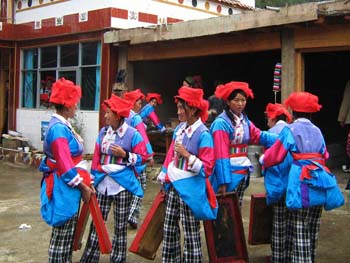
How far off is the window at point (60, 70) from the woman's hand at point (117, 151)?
25.1ft

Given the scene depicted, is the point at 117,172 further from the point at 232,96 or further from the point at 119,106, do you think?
the point at 232,96

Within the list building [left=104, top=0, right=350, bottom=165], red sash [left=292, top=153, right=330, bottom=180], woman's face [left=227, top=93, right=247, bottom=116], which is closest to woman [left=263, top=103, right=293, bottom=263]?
red sash [left=292, top=153, right=330, bottom=180]

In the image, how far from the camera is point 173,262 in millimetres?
4168

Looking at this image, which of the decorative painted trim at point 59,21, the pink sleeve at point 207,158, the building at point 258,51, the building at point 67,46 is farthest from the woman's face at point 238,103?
the decorative painted trim at point 59,21

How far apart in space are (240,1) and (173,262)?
40.6 feet

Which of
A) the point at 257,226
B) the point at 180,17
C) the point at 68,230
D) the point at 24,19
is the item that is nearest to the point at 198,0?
the point at 180,17

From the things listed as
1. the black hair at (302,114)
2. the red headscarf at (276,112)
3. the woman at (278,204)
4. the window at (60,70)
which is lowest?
the woman at (278,204)

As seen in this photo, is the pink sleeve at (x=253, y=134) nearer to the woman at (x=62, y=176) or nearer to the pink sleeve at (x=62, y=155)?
the woman at (x=62, y=176)

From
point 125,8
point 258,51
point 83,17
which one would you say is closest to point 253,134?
point 258,51

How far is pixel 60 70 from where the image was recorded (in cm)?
1291

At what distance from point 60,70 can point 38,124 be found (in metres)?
1.84

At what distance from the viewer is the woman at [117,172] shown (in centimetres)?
436

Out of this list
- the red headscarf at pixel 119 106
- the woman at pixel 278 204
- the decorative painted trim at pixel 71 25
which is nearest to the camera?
the red headscarf at pixel 119 106

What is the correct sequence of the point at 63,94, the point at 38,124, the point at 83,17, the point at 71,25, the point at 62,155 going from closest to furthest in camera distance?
the point at 62,155
the point at 63,94
the point at 83,17
the point at 71,25
the point at 38,124
